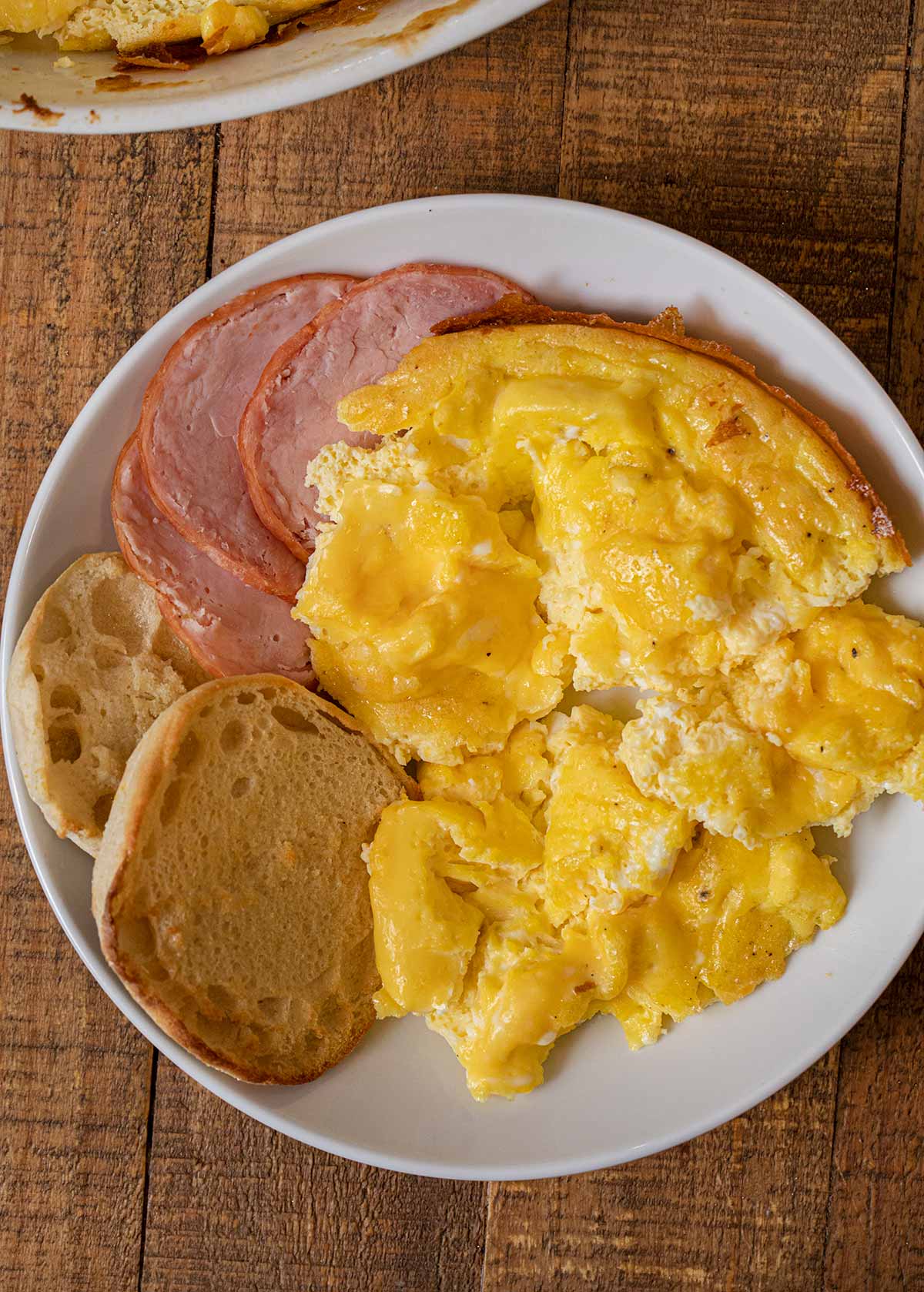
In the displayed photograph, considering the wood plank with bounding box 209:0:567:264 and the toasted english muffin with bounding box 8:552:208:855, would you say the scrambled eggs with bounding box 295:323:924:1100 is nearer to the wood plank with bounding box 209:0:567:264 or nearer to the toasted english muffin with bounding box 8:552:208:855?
the toasted english muffin with bounding box 8:552:208:855

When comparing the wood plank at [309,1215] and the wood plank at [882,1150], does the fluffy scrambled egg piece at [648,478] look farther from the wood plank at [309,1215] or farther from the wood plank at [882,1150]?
the wood plank at [309,1215]

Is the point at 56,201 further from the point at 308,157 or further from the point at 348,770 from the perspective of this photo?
the point at 348,770

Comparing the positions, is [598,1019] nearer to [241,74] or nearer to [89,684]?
[89,684]

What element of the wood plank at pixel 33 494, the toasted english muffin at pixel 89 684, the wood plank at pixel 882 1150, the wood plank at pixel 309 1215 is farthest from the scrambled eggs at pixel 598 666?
the wood plank at pixel 33 494

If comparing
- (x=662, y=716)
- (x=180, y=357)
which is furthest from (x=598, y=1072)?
(x=180, y=357)

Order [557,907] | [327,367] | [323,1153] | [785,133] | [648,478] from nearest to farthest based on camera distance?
[648,478] → [557,907] → [327,367] → [785,133] → [323,1153]

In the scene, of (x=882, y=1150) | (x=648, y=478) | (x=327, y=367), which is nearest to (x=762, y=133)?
(x=648, y=478)
